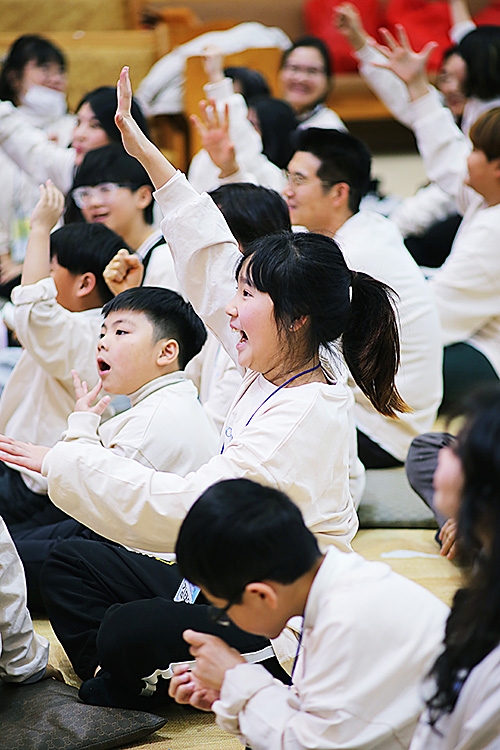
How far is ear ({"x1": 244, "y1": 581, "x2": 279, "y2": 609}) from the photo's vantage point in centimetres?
124

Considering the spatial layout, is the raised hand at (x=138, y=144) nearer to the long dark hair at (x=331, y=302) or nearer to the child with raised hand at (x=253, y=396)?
the child with raised hand at (x=253, y=396)

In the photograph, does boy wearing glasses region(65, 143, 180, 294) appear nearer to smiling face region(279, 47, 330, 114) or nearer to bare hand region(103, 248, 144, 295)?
bare hand region(103, 248, 144, 295)

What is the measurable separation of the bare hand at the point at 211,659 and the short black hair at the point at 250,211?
45.5 inches

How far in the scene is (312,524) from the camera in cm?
158

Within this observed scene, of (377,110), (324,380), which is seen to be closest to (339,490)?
(324,380)

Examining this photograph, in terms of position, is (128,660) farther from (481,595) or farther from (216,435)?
(481,595)

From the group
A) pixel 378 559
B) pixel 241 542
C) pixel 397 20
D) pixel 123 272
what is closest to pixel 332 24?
pixel 397 20

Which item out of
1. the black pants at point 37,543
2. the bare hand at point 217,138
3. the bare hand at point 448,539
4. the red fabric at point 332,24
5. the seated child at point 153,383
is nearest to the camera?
the seated child at point 153,383

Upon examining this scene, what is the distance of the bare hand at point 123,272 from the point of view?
2291mm

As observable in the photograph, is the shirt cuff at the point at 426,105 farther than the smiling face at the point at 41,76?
No

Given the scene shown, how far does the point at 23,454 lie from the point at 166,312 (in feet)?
1.81

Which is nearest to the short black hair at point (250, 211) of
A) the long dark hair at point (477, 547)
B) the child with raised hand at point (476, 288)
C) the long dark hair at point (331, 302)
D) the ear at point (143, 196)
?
the long dark hair at point (331, 302)

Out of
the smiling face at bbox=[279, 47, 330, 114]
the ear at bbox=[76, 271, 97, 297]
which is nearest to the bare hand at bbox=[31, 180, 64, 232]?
the ear at bbox=[76, 271, 97, 297]

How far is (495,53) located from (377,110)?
81.2 inches
